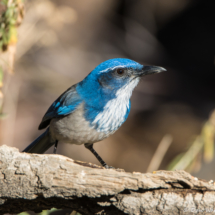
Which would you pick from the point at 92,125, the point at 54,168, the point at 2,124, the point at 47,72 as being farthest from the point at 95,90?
the point at 47,72

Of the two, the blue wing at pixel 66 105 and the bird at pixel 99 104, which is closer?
the bird at pixel 99 104

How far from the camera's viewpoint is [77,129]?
13.6 ft

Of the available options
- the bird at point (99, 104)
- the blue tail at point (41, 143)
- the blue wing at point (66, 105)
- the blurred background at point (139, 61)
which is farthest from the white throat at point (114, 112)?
the blurred background at point (139, 61)

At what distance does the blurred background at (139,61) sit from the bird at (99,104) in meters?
3.56

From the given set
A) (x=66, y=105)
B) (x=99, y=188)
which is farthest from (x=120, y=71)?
(x=99, y=188)

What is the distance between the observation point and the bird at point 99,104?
13.6ft

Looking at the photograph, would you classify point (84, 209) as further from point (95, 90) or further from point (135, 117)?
point (135, 117)

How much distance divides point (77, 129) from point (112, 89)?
2.37 ft

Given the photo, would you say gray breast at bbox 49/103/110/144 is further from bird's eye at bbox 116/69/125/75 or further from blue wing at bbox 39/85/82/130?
bird's eye at bbox 116/69/125/75

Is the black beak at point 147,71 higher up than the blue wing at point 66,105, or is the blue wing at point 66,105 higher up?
the black beak at point 147,71

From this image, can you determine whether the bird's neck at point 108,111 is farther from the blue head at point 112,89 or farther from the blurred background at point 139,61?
the blurred background at point 139,61

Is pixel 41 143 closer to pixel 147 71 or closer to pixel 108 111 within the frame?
pixel 108 111

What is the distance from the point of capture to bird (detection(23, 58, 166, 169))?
4145mm

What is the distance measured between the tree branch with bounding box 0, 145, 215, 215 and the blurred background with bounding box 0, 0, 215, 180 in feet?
15.4
